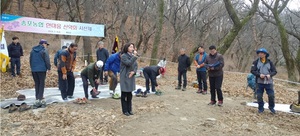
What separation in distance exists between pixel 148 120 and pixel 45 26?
18.4 feet

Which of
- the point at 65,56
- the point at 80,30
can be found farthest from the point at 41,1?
the point at 65,56

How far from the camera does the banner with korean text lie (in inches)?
322

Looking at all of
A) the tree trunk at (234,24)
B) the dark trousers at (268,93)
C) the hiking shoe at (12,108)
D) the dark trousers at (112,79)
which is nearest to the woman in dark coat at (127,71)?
the dark trousers at (112,79)

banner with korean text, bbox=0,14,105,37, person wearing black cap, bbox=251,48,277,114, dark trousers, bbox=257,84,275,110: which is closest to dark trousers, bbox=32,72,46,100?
banner with korean text, bbox=0,14,105,37

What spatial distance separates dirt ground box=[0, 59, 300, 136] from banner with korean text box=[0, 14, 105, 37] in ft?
10.9

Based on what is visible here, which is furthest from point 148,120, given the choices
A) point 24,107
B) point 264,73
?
point 264,73

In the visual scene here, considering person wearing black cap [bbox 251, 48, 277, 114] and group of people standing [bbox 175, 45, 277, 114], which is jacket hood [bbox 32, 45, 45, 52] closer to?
group of people standing [bbox 175, 45, 277, 114]

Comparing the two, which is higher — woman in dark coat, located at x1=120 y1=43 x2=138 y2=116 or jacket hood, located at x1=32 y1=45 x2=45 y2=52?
jacket hood, located at x1=32 y1=45 x2=45 y2=52

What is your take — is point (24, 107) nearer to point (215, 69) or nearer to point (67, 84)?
point (67, 84)

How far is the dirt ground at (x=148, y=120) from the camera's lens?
4947mm

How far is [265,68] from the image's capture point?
6.64 metres

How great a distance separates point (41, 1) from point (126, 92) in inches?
1309

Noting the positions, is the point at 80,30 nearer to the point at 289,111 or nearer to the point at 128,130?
the point at 128,130

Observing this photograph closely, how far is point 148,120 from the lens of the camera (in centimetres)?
558
